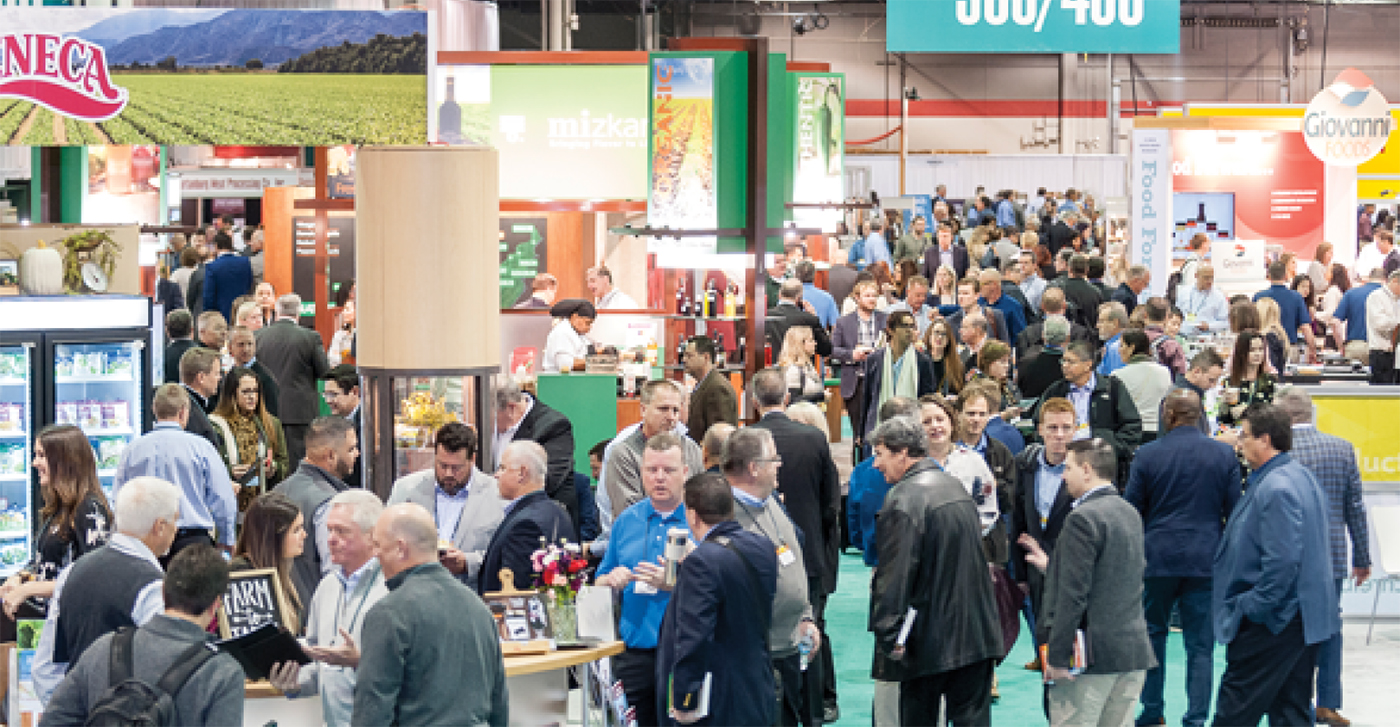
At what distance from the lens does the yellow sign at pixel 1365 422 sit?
8305 millimetres

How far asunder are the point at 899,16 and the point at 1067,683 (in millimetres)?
→ 4840

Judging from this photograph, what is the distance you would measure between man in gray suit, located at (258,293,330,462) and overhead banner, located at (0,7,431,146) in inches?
57.0

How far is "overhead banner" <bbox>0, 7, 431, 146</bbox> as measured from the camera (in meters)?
8.45

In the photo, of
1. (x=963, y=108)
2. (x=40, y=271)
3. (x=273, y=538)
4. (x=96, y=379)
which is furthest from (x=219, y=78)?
(x=963, y=108)

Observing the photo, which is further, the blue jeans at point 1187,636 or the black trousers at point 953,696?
the blue jeans at point 1187,636

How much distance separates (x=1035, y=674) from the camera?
24.7 feet

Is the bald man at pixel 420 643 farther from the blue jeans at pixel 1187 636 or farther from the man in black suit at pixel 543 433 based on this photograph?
the blue jeans at pixel 1187 636

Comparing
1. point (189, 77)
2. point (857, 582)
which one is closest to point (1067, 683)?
point (857, 582)

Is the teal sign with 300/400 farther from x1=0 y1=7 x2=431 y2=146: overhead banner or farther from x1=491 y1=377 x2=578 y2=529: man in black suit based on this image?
x1=491 y1=377 x2=578 y2=529: man in black suit

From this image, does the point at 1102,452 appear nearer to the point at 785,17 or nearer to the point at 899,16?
the point at 899,16

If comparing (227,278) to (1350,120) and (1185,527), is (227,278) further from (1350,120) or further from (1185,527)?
(1350,120)

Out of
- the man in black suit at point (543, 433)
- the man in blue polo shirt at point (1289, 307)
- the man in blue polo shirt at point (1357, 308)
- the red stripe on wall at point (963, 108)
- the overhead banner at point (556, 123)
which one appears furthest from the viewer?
the red stripe on wall at point (963, 108)

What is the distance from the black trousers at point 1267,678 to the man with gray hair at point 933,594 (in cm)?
99

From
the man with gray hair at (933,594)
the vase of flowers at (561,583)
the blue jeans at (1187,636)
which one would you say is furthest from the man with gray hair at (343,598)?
the blue jeans at (1187,636)
